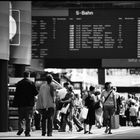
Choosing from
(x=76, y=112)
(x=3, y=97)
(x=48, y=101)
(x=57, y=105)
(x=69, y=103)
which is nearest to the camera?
(x=48, y=101)

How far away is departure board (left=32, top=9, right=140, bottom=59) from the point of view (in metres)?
27.1

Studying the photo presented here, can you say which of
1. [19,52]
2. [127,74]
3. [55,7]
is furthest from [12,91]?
[127,74]

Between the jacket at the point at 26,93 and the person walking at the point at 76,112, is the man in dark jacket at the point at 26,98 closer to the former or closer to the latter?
the jacket at the point at 26,93

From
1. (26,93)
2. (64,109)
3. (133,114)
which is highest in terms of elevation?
(26,93)

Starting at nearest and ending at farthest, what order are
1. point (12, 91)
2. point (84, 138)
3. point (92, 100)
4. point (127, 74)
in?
1. point (84, 138)
2. point (92, 100)
3. point (12, 91)
4. point (127, 74)

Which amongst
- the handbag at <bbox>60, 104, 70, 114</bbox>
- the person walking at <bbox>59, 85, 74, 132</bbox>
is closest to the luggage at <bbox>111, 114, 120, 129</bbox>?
the person walking at <bbox>59, 85, 74, 132</bbox>

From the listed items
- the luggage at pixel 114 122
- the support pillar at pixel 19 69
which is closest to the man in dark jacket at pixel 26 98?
the support pillar at pixel 19 69

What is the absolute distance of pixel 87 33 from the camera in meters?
27.5

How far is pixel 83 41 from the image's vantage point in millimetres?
27641

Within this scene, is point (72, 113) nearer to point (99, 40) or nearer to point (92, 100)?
point (92, 100)

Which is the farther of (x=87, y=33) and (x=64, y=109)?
(x=87, y=33)

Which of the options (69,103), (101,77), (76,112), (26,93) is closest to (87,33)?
(76,112)

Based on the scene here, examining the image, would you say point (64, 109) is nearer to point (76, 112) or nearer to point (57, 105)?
point (57, 105)

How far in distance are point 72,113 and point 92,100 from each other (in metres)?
1.24
